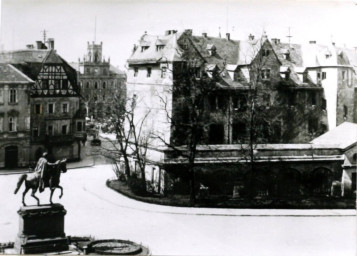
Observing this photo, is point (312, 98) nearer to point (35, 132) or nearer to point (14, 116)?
point (35, 132)

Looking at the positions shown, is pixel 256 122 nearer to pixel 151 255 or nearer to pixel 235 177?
pixel 235 177

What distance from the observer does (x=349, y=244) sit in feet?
28.0

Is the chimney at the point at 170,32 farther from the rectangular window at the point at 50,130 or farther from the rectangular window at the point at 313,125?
the rectangular window at the point at 313,125

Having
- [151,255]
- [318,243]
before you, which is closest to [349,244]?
[318,243]

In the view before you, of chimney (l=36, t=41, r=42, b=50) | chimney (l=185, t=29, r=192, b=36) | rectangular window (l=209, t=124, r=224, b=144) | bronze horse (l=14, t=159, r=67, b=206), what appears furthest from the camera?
rectangular window (l=209, t=124, r=224, b=144)

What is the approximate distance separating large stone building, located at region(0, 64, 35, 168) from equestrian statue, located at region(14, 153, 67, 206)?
0.67m

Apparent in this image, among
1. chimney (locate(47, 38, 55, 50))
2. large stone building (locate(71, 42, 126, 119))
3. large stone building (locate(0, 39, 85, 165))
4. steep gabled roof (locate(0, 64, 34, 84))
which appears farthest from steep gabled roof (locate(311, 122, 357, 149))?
steep gabled roof (locate(0, 64, 34, 84))

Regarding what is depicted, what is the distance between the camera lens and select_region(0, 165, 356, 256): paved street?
8398 millimetres

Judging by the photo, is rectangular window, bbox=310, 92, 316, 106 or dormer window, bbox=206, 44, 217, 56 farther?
rectangular window, bbox=310, 92, 316, 106

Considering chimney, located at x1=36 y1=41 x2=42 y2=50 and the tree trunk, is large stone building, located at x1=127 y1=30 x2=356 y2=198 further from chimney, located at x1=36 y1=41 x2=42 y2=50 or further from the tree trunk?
chimney, located at x1=36 y1=41 x2=42 y2=50

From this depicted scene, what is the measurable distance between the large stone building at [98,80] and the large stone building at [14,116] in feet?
2.87

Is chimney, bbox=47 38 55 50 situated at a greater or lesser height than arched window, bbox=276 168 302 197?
greater

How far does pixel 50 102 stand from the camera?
905cm

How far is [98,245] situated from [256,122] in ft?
11.3
